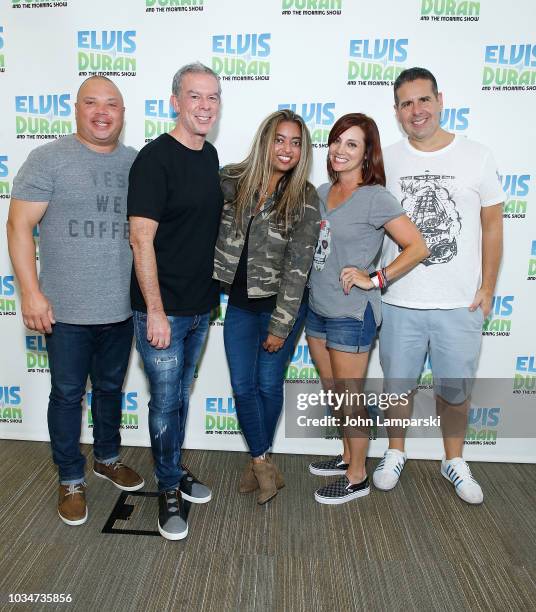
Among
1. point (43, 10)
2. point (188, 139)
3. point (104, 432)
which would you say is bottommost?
point (104, 432)

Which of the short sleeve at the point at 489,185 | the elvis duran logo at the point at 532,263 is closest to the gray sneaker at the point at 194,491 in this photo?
the short sleeve at the point at 489,185

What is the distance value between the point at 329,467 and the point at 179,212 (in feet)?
5.13

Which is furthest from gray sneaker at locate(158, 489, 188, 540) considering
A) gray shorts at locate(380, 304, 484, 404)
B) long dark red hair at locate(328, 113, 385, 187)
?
long dark red hair at locate(328, 113, 385, 187)

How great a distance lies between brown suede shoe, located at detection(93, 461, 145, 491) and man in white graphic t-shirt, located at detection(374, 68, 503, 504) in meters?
1.18

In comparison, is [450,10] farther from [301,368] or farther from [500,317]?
[301,368]

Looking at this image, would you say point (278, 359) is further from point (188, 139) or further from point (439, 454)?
point (439, 454)

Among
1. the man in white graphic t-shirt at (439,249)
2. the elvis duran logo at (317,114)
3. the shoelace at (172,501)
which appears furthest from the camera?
the elvis duran logo at (317,114)

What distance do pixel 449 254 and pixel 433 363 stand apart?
0.54 m

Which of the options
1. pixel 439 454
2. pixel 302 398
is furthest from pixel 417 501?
pixel 302 398

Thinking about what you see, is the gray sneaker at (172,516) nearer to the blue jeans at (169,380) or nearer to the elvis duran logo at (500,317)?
the blue jeans at (169,380)

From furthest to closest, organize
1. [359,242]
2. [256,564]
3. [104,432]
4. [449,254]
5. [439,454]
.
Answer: [439,454], [104,432], [449,254], [359,242], [256,564]

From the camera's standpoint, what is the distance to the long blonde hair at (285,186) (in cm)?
217

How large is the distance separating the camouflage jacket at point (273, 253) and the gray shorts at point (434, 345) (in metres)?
0.58

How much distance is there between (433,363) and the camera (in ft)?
8.59
